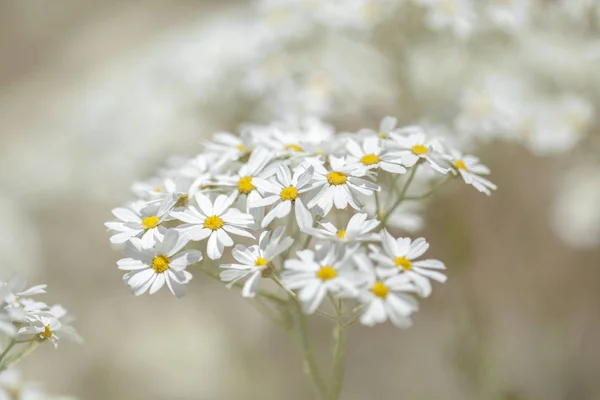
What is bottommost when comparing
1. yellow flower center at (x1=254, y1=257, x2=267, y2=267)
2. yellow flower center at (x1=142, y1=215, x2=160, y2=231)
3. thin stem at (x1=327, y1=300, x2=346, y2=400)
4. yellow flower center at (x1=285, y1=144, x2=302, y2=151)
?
thin stem at (x1=327, y1=300, x2=346, y2=400)

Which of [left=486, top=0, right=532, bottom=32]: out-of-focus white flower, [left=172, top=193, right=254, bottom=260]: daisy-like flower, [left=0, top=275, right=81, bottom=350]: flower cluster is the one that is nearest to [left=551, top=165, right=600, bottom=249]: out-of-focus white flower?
[left=486, top=0, right=532, bottom=32]: out-of-focus white flower

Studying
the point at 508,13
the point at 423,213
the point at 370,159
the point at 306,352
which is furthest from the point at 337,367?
the point at 508,13

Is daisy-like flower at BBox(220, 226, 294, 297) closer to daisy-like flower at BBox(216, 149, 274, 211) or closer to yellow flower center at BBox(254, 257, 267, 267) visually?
yellow flower center at BBox(254, 257, 267, 267)

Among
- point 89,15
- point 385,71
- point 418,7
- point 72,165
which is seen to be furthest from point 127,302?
point 89,15

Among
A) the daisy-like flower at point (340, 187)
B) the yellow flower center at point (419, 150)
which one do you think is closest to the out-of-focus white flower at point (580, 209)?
the yellow flower center at point (419, 150)

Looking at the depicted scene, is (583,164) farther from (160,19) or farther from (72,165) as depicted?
(160,19)

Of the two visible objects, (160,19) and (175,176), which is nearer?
(175,176)

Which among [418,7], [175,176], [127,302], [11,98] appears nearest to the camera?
[175,176]
